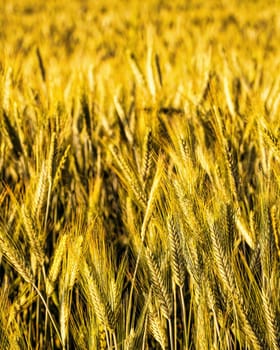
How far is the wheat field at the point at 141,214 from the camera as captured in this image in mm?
949

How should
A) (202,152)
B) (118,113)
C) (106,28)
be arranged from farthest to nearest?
1. (106,28)
2. (118,113)
3. (202,152)

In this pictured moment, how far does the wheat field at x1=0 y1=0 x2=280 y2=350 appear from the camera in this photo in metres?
0.95

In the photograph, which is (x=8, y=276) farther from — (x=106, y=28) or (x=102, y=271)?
(x=106, y=28)

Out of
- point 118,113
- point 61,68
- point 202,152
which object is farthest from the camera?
point 61,68

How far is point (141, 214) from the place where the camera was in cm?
144

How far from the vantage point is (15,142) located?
1512 mm

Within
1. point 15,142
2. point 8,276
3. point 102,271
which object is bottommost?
point 8,276

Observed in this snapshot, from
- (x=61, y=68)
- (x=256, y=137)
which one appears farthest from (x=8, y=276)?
(x=61, y=68)

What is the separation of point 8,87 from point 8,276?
53cm

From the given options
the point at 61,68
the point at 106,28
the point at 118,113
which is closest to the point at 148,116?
the point at 118,113

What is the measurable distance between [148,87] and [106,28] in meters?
4.20

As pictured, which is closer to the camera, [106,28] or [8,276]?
[8,276]

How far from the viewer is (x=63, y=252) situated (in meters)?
1.01

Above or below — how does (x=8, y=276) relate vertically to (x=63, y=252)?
below
